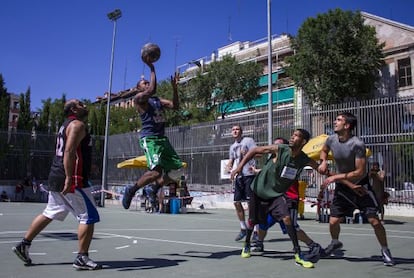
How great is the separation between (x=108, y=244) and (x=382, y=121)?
47.8 ft

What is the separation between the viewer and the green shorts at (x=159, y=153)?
6.54 metres

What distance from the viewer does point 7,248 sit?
6.78 metres

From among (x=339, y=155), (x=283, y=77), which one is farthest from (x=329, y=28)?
(x=339, y=155)

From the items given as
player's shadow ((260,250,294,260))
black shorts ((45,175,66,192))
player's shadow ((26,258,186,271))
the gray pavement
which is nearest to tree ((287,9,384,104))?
the gray pavement

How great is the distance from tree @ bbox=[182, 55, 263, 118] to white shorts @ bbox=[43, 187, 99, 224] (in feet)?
115

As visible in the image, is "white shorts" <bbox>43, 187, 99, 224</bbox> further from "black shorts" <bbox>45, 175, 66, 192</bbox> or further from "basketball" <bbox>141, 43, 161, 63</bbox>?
"basketball" <bbox>141, 43, 161, 63</bbox>

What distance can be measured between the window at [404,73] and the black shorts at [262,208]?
1227 inches

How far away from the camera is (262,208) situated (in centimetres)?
633

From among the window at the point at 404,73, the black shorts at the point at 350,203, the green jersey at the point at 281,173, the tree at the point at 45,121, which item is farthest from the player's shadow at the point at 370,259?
the tree at the point at 45,121

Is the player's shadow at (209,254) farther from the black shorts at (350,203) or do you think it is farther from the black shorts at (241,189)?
the black shorts at (350,203)

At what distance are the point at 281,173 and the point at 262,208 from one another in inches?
24.3

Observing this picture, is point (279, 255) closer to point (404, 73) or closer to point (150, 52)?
point (150, 52)

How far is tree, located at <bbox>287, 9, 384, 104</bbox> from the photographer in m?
31.5

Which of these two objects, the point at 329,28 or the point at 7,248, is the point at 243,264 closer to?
the point at 7,248
